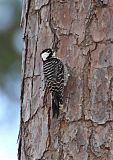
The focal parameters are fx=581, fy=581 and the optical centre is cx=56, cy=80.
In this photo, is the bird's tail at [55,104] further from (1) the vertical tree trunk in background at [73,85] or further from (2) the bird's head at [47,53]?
(2) the bird's head at [47,53]

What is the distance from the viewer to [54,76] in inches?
95.2

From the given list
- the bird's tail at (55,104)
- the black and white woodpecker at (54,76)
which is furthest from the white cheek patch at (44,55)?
the bird's tail at (55,104)

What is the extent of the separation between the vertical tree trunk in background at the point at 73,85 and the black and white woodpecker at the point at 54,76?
0.09 feet

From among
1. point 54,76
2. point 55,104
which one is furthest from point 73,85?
point 54,76

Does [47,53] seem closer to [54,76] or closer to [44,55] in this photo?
[44,55]

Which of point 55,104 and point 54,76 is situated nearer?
point 55,104

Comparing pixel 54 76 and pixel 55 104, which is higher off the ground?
pixel 54 76

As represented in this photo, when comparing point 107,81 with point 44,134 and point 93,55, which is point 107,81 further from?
point 44,134

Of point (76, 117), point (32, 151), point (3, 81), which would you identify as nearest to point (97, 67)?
point (76, 117)

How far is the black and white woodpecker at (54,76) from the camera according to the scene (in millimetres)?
2221

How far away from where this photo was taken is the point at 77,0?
230cm

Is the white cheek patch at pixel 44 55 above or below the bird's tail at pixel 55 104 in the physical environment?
above

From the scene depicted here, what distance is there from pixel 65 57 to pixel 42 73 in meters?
0.13

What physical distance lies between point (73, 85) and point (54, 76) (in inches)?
8.1
